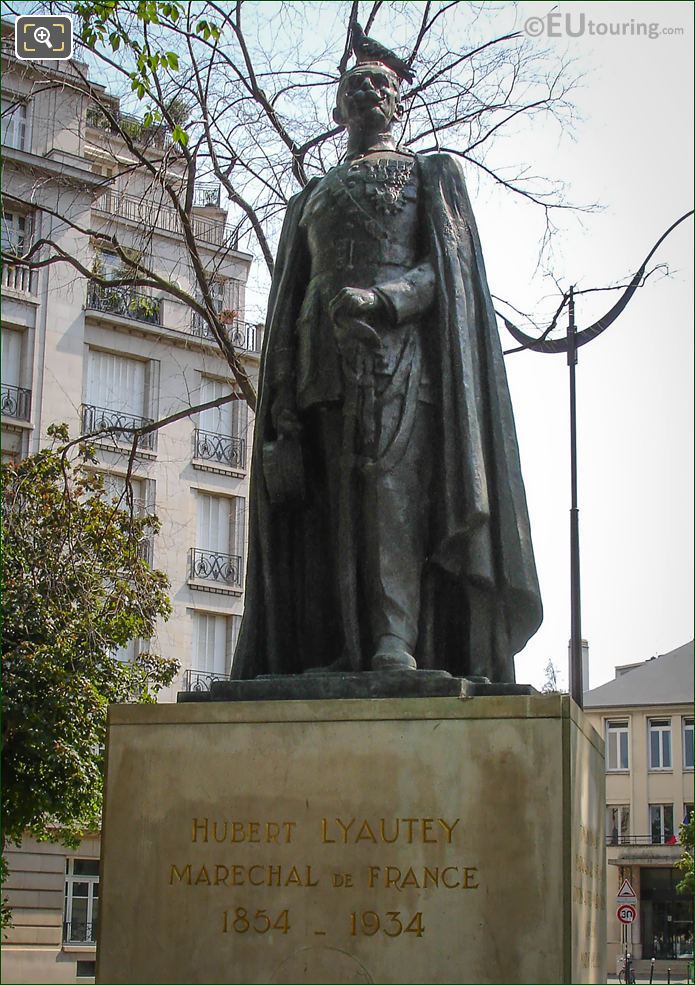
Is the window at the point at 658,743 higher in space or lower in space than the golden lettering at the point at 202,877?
higher

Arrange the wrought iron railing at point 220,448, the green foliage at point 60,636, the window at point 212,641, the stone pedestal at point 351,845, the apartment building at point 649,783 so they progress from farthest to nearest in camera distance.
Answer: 1. the apartment building at point 649,783
2. the wrought iron railing at point 220,448
3. the window at point 212,641
4. the green foliage at point 60,636
5. the stone pedestal at point 351,845

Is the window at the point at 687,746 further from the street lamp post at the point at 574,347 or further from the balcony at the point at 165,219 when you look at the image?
the street lamp post at the point at 574,347

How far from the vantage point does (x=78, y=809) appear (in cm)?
2398

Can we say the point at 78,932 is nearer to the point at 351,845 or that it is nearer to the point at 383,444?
A: the point at 383,444

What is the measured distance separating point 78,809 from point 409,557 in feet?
58.5

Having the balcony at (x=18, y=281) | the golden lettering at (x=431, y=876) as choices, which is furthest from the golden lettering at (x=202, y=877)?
the balcony at (x=18, y=281)

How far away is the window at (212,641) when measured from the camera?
42.2 metres

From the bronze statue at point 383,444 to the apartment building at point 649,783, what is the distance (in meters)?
61.2

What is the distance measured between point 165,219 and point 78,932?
19.2 meters

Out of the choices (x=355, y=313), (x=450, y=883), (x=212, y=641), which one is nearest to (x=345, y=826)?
(x=450, y=883)

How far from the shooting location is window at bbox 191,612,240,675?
42.2 m

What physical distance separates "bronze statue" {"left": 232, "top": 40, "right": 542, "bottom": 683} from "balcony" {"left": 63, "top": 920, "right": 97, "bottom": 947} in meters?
32.4

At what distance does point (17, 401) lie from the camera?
129ft

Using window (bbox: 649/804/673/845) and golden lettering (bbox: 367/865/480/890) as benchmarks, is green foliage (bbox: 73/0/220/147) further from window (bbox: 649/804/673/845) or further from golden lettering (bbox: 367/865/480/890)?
window (bbox: 649/804/673/845)
